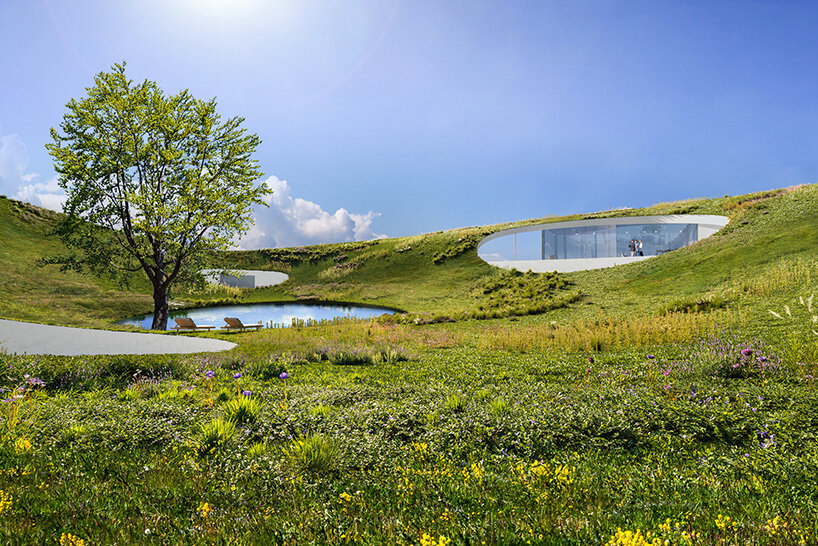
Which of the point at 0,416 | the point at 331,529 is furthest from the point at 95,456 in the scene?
the point at 331,529

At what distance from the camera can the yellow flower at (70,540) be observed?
2.43 metres

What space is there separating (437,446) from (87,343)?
41.4ft

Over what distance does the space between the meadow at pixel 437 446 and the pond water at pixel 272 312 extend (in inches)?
781

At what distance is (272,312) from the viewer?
32.1m

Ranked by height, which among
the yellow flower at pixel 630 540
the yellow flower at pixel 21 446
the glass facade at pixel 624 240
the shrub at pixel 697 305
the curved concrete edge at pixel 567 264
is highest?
the glass facade at pixel 624 240

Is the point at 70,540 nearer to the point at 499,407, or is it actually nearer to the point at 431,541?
the point at 431,541

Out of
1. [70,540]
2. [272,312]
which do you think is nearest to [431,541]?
[70,540]

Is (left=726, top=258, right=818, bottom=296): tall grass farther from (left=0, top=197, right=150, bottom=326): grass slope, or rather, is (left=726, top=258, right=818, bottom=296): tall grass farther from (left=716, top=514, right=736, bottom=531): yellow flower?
(left=0, top=197, right=150, bottom=326): grass slope

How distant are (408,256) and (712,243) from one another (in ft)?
90.3

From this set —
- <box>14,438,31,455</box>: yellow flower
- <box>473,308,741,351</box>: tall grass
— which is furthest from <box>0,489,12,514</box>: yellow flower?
<box>473,308,741,351</box>: tall grass

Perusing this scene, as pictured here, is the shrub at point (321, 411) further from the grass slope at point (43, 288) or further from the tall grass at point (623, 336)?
the grass slope at point (43, 288)

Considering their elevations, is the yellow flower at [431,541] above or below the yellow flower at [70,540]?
above

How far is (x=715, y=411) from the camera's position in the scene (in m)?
4.94

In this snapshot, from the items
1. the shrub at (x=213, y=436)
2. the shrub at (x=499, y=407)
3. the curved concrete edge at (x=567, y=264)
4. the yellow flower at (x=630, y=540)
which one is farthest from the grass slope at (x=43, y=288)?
the curved concrete edge at (x=567, y=264)
